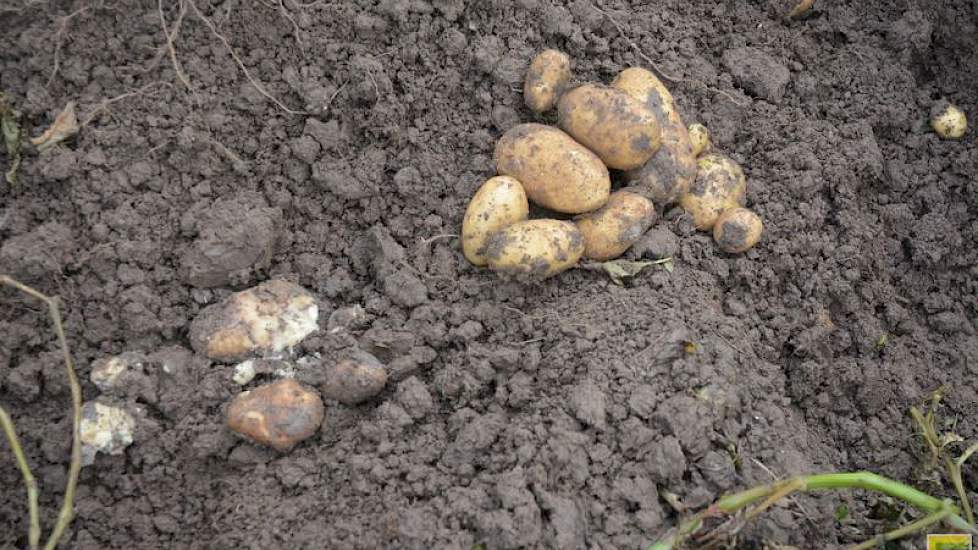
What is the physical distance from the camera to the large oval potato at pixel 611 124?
6.47 feet

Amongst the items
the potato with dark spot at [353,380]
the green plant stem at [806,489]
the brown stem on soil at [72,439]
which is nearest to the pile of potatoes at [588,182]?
the potato with dark spot at [353,380]

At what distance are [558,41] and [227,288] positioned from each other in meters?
1.20

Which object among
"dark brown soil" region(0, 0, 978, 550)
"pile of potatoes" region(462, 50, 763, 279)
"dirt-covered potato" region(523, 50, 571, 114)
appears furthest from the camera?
"dirt-covered potato" region(523, 50, 571, 114)

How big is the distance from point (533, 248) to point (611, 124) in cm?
41

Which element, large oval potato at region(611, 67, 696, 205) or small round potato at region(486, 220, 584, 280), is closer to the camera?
small round potato at region(486, 220, 584, 280)

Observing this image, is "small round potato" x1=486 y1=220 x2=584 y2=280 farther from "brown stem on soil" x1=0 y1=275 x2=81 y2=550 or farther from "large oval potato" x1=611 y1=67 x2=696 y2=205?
"brown stem on soil" x1=0 y1=275 x2=81 y2=550

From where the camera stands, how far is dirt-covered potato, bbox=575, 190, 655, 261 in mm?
1986

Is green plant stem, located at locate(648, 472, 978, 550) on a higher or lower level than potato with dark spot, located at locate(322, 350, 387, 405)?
higher

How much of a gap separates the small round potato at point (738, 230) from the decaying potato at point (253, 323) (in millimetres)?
1165

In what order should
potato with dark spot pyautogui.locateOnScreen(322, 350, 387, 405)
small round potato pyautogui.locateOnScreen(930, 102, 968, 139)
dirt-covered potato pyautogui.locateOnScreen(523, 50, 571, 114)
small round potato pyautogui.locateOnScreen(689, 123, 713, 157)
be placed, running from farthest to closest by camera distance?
1. small round potato pyautogui.locateOnScreen(930, 102, 968, 139)
2. small round potato pyautogui.locateOnScreen(689, 123, 713, 157)
3. dirt-covered potato pyautogui.locateOnScreen(523, 50, 571, 114)
4. potato with dark spot pyautogui.locateOnScreen(322, 350, 387, 405)

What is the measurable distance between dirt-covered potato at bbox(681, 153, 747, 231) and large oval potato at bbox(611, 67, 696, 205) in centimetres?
5

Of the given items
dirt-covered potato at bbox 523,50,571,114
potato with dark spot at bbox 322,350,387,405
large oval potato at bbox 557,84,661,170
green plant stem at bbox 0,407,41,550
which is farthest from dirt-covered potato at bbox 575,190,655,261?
green plant stem at bbox 0,407,41,550

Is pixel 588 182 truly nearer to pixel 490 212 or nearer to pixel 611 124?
pixel 611 124

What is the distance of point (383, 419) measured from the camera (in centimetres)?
177
